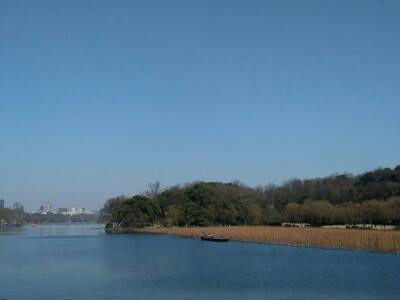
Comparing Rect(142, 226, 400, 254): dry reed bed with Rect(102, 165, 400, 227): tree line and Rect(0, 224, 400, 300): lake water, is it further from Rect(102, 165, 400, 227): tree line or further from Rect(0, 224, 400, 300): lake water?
Rect(102, 165, 400, 227): tree line

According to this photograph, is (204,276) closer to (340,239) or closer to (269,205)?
(340,239)

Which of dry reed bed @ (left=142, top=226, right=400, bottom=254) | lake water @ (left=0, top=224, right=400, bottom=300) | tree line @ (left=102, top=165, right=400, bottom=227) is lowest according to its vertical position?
lake water @ (left=0, top=224, right=400, bottom=300)

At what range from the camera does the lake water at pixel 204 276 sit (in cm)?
2020

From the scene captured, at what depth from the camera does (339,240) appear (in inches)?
1671

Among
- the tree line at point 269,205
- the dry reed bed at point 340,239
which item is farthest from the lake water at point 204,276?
the tree line at point 269,205

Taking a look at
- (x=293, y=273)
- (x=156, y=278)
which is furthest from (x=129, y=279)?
(x=293, y=273)

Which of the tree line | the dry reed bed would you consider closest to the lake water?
the dry reed bed

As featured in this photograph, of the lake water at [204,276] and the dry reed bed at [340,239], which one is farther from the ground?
the dry reed bed at [340,239]

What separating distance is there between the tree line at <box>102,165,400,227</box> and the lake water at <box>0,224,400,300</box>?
3320cm

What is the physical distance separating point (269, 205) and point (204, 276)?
6466cm

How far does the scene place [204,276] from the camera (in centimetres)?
2547

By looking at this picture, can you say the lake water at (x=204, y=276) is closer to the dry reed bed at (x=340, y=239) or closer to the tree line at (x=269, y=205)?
the dry reed bed at (x=340, y=239)

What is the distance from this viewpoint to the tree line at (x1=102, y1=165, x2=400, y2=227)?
225 feet

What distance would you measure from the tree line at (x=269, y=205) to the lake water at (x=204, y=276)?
3320cm
